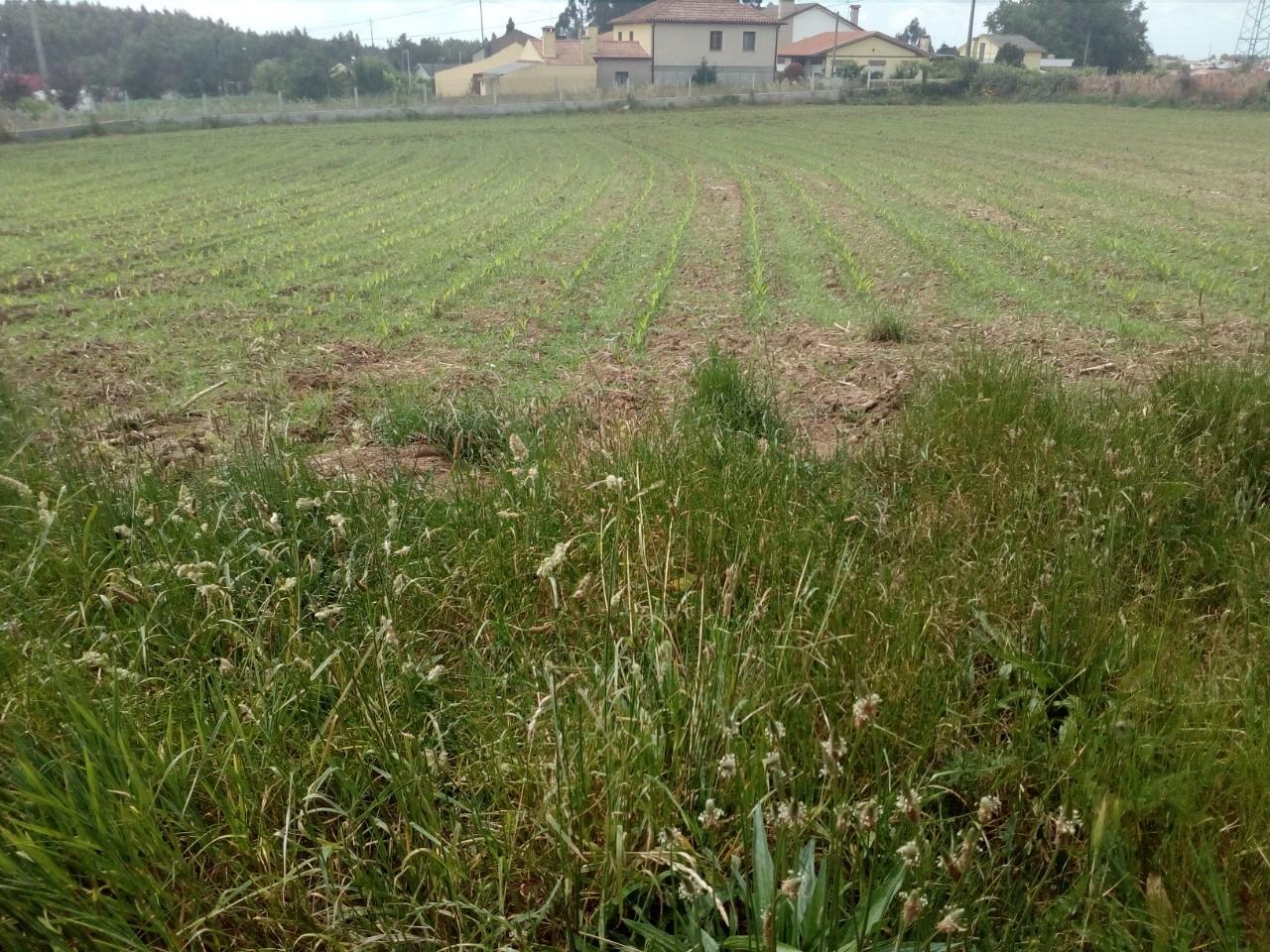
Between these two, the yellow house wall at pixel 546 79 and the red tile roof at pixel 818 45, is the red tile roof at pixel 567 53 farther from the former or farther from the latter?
the red tile roof at pixel 818 45

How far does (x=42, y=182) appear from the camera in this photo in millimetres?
17781

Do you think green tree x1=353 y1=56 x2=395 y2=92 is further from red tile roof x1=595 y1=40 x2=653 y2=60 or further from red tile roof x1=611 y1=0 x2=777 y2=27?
red tile roof x1=611 y1=0 x2=777 y2=27

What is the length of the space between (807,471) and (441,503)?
1.46m

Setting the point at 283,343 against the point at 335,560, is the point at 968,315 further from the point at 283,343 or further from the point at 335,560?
the point at 335,560

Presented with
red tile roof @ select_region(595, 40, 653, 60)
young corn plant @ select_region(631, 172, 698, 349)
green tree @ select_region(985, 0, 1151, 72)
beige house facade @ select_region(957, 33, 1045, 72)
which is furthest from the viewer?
green tree @ select_region(985, 0, 1151, 72)

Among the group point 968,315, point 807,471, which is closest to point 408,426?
point 807,471

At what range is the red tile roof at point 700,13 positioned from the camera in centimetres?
5531

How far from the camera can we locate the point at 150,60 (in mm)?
57750

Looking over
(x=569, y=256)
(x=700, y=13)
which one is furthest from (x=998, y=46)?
(x=569, y=256)

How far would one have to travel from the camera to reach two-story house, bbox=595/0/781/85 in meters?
55.5

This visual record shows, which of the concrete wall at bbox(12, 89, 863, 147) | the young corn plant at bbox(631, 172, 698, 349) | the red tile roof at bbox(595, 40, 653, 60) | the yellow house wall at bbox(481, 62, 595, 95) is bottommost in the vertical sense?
the young corn plant at bbox(631, 172, 698, 349)

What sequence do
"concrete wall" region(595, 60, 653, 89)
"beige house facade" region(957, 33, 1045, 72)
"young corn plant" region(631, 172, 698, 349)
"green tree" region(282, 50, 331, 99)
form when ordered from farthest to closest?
"beige house facade" region(957, 33, 1045, 72) < "concrete wall" region(595, 60, 653, 89) < "green tree" region(282, 50, 331, 99) < "young corn plant" region(631, 172, 698, 349)

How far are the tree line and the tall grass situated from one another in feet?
198

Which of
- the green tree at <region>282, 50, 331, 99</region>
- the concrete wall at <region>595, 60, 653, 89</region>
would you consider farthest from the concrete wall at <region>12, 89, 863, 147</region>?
the green tree at <region>282, 50, 331, 99</region>
